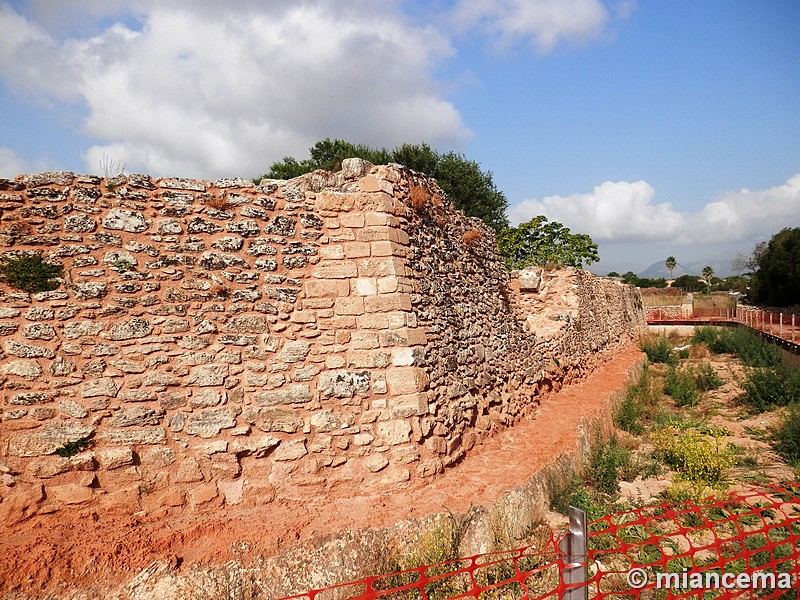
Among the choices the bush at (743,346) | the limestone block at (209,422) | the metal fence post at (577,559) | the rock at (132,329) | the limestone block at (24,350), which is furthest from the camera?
the bush at (743,346)

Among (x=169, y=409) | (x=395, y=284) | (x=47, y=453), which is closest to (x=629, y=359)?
(x=395, y=284)

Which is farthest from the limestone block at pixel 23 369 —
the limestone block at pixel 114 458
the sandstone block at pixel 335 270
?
the sandstone block at pixel 335 270

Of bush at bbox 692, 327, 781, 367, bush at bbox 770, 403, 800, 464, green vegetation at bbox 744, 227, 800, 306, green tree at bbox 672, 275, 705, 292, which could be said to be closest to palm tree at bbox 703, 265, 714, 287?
green tree at bbox 672, 275, 705, 292

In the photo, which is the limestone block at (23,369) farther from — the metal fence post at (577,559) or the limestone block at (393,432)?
the metal fence post at (577,559)

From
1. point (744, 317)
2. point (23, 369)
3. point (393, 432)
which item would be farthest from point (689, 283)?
point (23, 369)

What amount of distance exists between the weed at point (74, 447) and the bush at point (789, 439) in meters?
9.35

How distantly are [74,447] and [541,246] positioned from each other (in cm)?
1755

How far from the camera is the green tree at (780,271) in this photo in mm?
26422

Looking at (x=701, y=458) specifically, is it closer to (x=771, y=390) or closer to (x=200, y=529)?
(x=771, y=390)

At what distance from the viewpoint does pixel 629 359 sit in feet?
50.0

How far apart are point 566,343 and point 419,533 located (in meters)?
7.20

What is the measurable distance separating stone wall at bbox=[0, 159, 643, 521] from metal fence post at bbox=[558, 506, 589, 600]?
297 cm

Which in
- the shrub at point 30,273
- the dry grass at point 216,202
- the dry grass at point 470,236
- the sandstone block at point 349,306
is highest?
the dry grass at point 216,202

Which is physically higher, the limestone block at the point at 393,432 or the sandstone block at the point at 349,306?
the sandstone block at the point at 349,306
